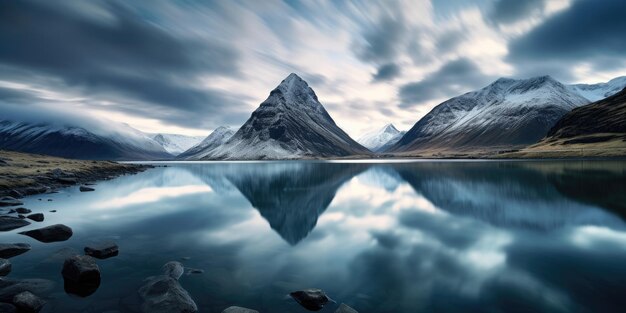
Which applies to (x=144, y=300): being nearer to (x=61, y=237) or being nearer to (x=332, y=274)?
(x=332, y=274)

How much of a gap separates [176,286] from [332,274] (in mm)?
8922

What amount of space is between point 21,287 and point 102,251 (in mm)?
6551

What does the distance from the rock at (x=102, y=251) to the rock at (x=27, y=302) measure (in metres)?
7.98

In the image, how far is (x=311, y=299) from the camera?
15172 mm

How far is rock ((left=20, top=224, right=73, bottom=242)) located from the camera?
2677 cm

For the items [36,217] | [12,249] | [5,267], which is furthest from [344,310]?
[36,217]

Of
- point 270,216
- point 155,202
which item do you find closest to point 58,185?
point 155,202

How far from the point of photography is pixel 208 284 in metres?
17.7

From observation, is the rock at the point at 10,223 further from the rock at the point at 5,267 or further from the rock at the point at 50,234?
the rock at the point at 5,267

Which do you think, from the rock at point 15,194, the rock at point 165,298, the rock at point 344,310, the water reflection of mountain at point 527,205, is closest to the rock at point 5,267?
the rock at point 165,298

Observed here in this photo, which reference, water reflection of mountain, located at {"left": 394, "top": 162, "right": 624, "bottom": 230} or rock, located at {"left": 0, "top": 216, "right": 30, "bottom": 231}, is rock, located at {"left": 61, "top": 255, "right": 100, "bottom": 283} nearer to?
rock, located at {"left": 0, "top": 216, "right": 30, "bottom": 231}

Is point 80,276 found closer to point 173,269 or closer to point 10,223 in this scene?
point 173,269

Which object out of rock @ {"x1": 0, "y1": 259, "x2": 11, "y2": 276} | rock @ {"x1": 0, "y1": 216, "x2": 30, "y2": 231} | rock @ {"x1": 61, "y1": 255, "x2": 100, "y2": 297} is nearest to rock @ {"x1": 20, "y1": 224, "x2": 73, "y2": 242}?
rock @ {"x1": 0, "y1": 216, "x2": 30, "y2": 231}

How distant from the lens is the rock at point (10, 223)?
99.8 ft
